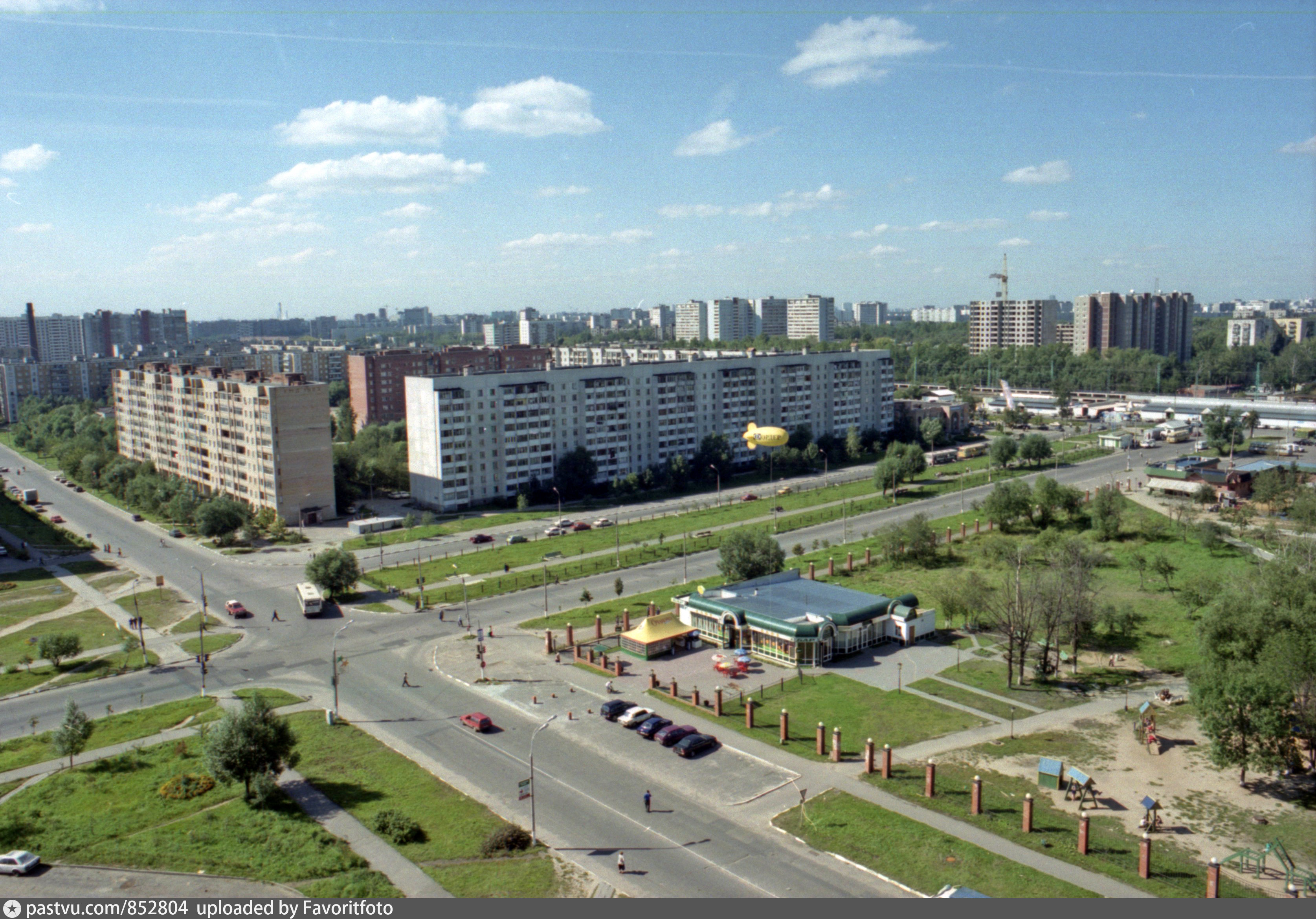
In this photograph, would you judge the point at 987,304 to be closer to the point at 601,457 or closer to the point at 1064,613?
the point at 601,457

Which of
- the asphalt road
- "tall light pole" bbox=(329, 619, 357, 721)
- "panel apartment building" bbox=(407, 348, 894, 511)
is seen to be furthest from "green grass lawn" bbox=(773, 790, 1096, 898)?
"panel apartment building" bbox=(407, 348, 894, 511)

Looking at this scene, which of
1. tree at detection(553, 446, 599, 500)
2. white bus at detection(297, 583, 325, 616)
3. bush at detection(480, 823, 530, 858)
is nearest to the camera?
bush at detection(480, 823, 530, 858)

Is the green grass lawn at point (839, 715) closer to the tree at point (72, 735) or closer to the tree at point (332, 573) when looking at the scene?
the tree at point (72, 735)

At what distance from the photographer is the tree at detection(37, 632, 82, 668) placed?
128ft

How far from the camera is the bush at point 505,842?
23594mm

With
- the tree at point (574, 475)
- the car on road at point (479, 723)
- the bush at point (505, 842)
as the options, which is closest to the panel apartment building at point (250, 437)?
the tree at point (574, 475)

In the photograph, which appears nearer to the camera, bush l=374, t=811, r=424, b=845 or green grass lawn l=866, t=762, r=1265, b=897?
green grass lawn l=866, t=762, r=1265, b=897

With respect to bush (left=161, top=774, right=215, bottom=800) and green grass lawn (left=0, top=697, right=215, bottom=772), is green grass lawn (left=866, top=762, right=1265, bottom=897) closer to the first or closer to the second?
bush (left=161, top=774, right=215, bottom=800)

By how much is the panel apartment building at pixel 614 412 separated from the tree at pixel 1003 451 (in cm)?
2025

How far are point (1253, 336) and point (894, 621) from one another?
19139cm

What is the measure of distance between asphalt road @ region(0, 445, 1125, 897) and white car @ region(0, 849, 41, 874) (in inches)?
421

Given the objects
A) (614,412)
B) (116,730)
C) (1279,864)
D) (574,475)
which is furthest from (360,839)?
(614,412)

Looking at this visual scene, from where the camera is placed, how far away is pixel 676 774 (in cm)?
2850

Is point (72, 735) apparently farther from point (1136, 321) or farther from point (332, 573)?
point (1136, 321)
